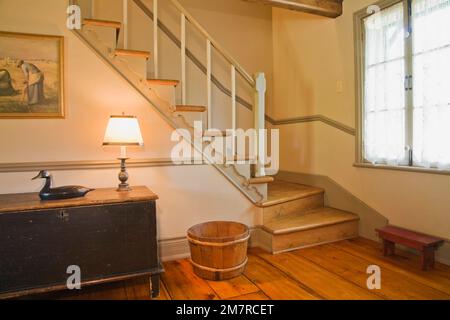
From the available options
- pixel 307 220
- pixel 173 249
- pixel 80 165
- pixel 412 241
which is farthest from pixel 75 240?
pixel 412 241

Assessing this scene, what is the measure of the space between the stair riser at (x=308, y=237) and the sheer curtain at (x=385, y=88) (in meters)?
0.71

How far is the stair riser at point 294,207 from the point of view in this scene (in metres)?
2.81

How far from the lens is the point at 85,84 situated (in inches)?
85.0

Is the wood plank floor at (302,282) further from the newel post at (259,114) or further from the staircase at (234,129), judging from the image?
the newel post at (259,114)

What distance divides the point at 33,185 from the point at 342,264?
2.34 metres

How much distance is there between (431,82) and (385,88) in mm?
405

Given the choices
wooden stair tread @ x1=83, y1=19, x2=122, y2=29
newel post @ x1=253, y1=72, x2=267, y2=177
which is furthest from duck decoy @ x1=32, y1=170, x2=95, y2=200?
newel post @ x1=253, y1=72, x2=267, y2=177

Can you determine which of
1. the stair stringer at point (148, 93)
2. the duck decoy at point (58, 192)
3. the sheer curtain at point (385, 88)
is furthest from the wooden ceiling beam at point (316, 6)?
the duck decoy at point (58, 192)

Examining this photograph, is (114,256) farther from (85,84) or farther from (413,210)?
(413,210)

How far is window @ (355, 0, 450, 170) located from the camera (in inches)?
88.4

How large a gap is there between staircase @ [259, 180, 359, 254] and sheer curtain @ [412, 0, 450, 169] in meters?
0.89

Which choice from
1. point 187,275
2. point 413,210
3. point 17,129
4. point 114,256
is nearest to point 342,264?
point 413,210

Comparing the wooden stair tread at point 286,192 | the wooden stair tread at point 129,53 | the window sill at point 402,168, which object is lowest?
the wooden stair tread at point 286,192

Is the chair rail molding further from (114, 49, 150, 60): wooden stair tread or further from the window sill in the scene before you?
the window sill
